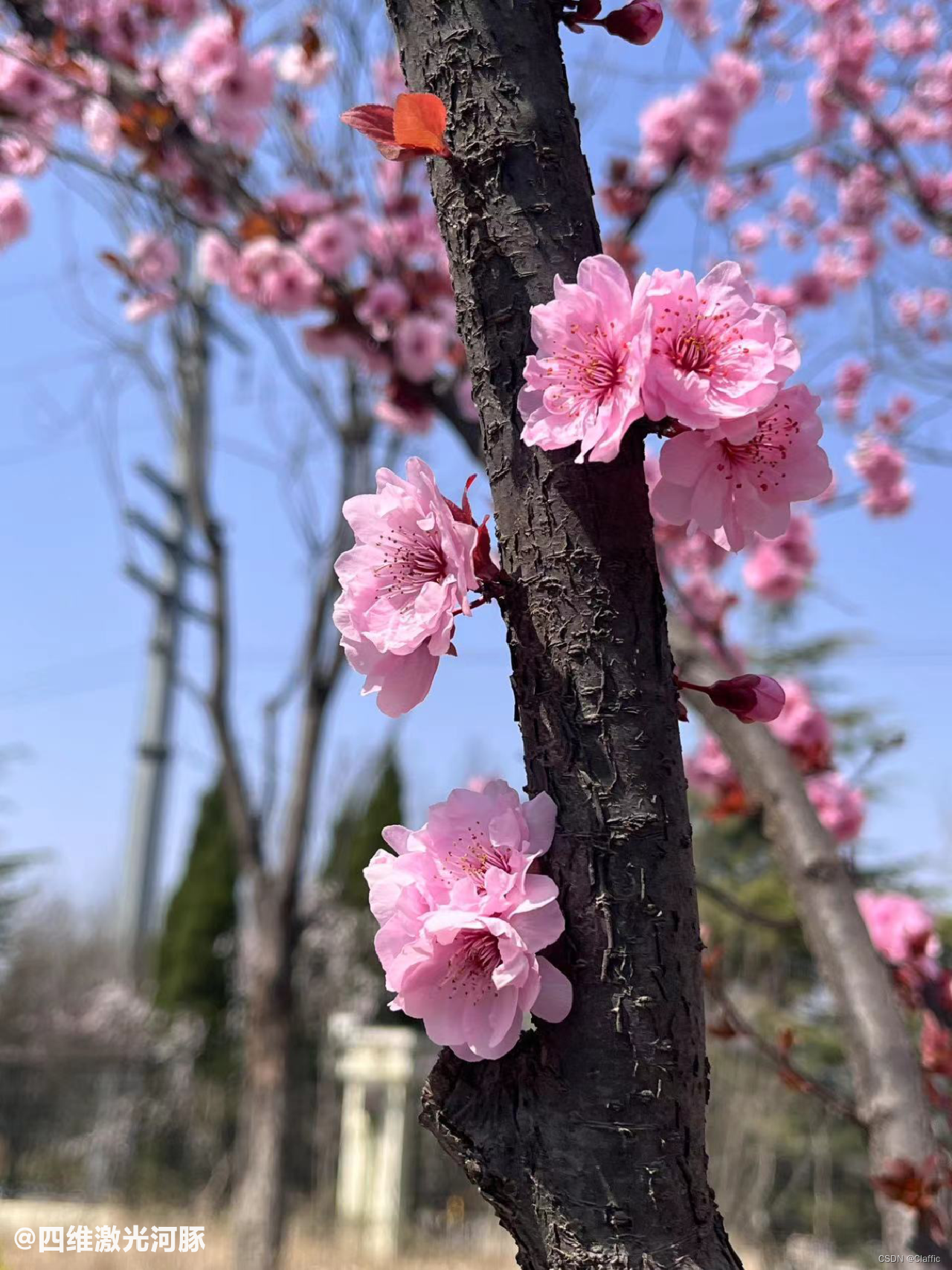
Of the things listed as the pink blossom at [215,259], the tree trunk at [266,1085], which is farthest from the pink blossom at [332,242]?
the tree trunk at [266,1085]

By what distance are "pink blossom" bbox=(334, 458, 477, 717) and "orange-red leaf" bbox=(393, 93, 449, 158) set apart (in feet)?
0.92

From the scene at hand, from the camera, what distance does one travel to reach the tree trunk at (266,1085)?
13.3ft

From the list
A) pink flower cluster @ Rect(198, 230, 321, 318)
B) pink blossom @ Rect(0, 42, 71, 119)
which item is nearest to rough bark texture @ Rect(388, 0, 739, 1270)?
pink flower cluster @ Rect(198, 230, 321, 318)

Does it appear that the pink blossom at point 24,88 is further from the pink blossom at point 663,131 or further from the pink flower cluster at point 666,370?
the pink flower cluster at point 666,370

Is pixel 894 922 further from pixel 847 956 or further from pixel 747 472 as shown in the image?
pixel 747 472

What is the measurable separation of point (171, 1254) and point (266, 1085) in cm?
235

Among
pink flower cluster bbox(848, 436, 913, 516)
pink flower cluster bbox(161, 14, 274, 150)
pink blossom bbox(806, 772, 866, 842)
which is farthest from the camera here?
pink flower cluster bbox(848, 436, 913, 516)

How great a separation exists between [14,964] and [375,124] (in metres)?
13.8

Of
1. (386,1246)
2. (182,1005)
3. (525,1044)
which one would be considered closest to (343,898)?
(182,1005)

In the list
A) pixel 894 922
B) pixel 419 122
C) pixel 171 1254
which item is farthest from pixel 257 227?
pixel 171 1254

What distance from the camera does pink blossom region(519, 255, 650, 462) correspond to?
0.84 metres

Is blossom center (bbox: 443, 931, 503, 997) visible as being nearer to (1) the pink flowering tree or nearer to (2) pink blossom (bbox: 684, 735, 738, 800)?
(1) the pink flowering tree

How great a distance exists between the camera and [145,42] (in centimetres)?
403

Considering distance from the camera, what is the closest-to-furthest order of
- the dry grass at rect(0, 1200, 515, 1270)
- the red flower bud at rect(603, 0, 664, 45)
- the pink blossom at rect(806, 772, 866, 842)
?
the red flower bud at rect(603, 0, 664, 45), the pink blossom at rect(806, 772, 866, 842), the dry grass at rect(0, 1200, 515, 1270)
